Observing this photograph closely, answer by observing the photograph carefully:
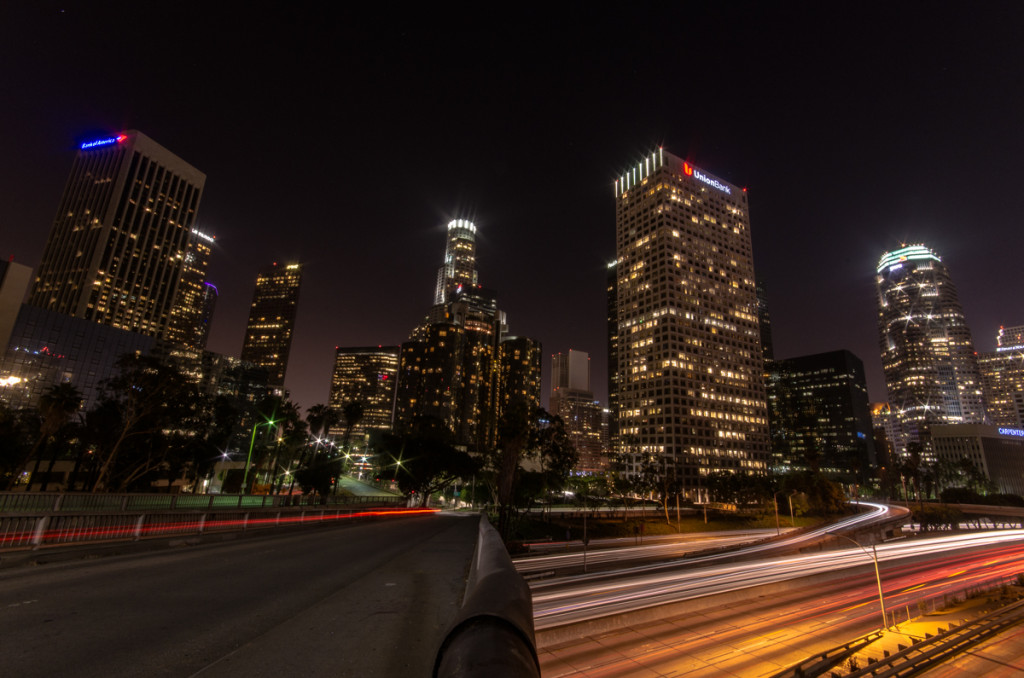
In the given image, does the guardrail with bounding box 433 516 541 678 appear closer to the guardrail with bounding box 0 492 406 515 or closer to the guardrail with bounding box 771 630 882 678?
the guardrail with bounding box 0 492 406 515

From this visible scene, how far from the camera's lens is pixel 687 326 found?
162 meters

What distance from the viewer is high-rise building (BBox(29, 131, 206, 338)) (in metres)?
165

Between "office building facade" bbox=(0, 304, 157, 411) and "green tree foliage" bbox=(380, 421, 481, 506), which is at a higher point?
"office building facade" bbox=(0, 304, 157, 411)

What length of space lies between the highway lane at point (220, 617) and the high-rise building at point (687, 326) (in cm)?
14617

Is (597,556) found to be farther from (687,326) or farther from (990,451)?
(990,451)

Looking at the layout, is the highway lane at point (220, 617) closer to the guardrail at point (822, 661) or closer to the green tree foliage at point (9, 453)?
the guardrail at point (822, 661)

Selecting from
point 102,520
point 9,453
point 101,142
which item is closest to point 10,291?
point 9,453

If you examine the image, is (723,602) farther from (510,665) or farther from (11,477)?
(11,477)

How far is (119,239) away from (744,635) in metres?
228

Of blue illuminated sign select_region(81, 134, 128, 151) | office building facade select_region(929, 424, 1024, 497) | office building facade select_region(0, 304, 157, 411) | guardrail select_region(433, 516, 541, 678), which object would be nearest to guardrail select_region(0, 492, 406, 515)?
guardrail select_region(433, 516, 541, 678)

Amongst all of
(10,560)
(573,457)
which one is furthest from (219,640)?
(573,457)

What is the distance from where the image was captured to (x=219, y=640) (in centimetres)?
601

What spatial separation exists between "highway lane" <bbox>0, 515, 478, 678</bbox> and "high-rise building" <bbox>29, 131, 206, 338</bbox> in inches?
8020

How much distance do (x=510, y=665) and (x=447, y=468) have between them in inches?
3189
